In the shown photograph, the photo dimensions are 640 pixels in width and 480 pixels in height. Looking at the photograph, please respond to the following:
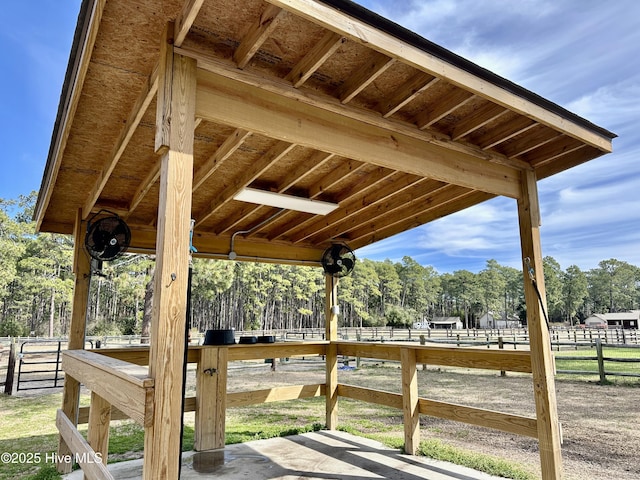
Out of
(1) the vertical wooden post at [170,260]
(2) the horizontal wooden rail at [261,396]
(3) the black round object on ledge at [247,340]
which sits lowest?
(2) the horizontal wooden rail at [261,396]

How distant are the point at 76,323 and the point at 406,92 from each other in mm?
3982

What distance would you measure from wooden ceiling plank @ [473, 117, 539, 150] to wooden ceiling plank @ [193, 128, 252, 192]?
182 cm

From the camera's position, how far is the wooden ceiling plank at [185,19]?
63.0 inches

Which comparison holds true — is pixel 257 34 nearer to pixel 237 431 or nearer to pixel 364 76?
pixel 364 76

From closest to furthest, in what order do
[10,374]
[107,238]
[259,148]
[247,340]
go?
[259,148], [107,238], [247,340], [10,374]

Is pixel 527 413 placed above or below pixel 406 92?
below

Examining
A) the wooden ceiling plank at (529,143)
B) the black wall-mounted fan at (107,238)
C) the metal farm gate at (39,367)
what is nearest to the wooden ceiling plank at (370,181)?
the wooden ceiling plank at (529,143)

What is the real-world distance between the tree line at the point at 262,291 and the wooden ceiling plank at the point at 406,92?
4.20 m

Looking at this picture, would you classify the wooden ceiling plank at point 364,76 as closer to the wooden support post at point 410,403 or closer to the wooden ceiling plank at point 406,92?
the wooden ceiling plank at point 406,92

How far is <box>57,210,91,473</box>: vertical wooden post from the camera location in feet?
12.7

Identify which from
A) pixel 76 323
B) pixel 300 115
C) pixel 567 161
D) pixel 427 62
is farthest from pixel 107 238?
pixel 567 161

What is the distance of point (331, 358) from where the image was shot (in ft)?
17.4

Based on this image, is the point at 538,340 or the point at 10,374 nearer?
the point at 538,340

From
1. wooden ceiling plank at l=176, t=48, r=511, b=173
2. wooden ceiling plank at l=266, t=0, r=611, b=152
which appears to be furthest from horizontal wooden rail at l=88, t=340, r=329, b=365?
wooden ceiling plank at l=266, t=0, r=611, b=152
